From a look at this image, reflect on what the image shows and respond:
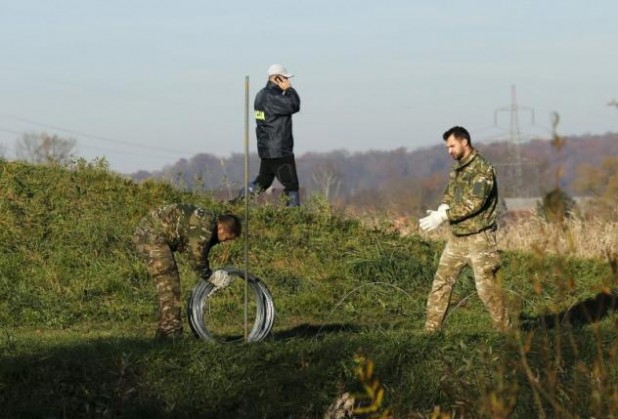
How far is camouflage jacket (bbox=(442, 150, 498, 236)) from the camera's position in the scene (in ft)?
37.2

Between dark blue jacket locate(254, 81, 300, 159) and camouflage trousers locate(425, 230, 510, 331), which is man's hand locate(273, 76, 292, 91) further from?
camouflage trousers locate(425, 230, 510, 331)

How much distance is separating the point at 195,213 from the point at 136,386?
2.28 meters

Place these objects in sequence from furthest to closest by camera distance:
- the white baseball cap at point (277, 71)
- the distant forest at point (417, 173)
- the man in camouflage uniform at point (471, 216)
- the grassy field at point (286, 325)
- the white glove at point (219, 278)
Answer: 1. the white baseball cap at point (277, 71)
2. the white glove at point (219, 278)
3. the man in camouflage uniform at point (471, 216)
4. the grassy field at point (286, 325)
5. the distant forest at point (417, 173)

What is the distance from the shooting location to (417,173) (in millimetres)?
134375

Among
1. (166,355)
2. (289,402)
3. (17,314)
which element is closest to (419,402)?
(289,402)

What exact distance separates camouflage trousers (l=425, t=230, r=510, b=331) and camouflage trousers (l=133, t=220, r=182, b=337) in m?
2.41

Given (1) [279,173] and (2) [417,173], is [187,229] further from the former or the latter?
(2) [417,173]

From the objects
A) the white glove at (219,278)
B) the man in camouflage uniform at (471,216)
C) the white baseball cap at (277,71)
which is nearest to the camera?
the man in camouflage uniform at (471,216)

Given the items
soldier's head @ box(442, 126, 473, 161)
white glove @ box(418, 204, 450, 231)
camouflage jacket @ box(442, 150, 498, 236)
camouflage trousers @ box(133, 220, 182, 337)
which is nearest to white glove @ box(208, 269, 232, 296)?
camouflage trousers @ box(133, 220, 182, 337)

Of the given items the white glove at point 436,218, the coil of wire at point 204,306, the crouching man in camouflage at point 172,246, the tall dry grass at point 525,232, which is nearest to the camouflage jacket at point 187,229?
the crouching man in camouflage at point 172,246

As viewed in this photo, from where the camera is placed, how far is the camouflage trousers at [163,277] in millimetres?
11586

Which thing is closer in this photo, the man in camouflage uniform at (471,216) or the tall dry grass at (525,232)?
the man in camouflage uniform at (471,216)

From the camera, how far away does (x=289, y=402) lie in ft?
31.5

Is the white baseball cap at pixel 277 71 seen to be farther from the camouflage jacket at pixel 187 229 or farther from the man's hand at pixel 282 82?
the camouflage jacket at pixel 187 229
